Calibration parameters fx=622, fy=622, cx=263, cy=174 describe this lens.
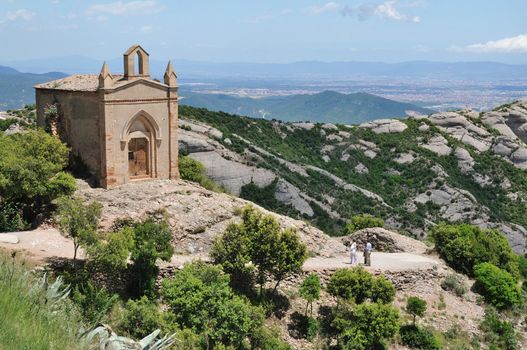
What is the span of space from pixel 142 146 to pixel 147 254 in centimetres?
807

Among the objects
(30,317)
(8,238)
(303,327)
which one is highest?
(30,317)

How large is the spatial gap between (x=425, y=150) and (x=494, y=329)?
1657 inches

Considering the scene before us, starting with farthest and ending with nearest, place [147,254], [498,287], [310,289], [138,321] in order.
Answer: [498,287], [310,289], [147,254], [138,321]

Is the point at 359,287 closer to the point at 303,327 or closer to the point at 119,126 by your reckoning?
the point at 303,327

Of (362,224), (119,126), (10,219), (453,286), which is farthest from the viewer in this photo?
(362,224)

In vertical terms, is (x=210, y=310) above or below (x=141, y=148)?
below

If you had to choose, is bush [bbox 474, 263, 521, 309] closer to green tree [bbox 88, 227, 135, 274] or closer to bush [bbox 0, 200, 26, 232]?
green tree [bbox 88, 227, 135, 274]

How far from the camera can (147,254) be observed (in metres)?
21.7

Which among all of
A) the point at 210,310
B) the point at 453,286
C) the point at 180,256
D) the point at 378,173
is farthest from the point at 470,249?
the point at 378,173

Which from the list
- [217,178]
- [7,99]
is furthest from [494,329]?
[7,99]

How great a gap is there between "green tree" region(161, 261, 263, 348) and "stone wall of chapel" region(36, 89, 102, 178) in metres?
8.96

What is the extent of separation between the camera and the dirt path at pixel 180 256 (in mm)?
22172

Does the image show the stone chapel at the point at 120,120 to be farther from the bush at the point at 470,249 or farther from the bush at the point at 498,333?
the bush at the point at 498,333

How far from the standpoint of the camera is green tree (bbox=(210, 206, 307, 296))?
76.4 ft
